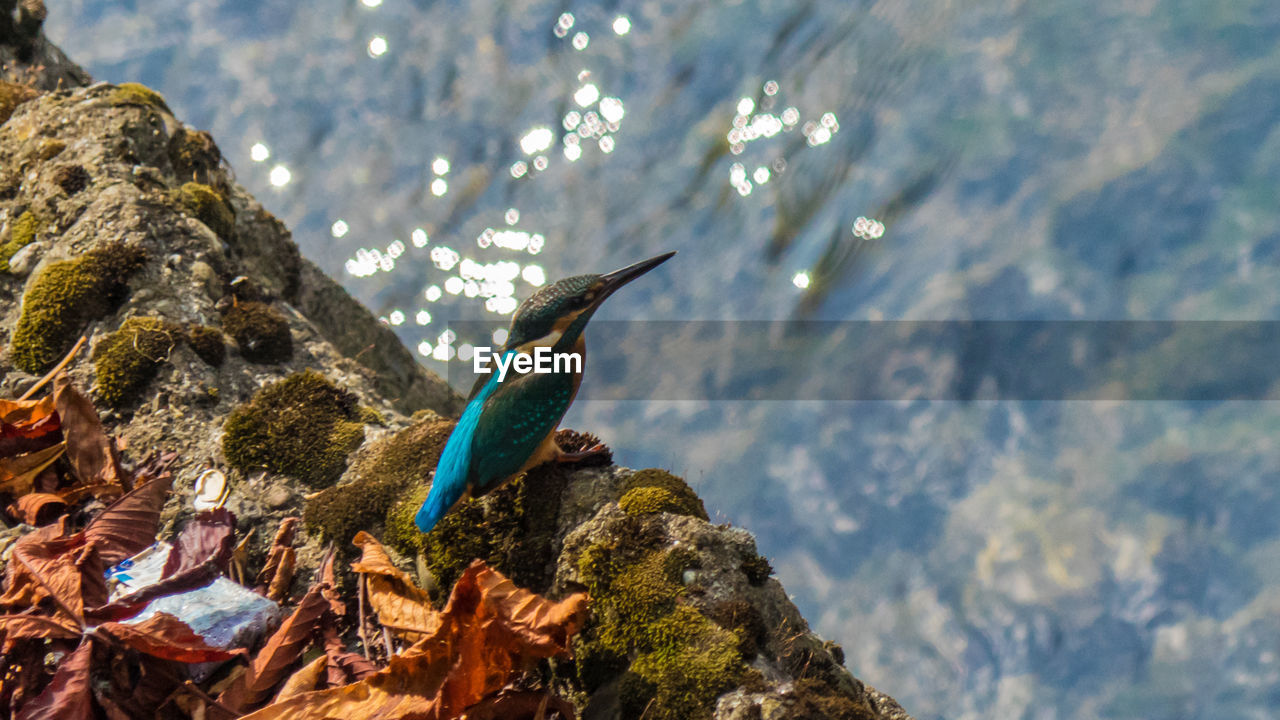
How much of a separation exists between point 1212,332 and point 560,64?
10322 mm

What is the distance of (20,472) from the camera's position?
382 centimetres

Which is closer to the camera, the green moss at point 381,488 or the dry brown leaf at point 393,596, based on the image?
the dry brown leaf at point 393,596

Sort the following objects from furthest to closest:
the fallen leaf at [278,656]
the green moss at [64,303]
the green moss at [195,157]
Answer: the green moss at [195,157], the green moss at [64,303], the fallen leaf at [278,656]

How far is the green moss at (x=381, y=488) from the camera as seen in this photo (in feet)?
12.5

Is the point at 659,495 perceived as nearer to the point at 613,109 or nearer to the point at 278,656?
the point at 278,656

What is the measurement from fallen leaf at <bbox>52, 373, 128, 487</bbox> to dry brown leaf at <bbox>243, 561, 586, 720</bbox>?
1.71 meters

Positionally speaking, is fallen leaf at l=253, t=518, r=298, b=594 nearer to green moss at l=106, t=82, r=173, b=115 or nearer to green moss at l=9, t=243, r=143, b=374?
green moss at l=9, t=243, r=143, b=374

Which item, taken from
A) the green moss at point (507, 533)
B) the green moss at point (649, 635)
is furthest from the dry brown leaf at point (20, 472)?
the green moss at point (649, 635)

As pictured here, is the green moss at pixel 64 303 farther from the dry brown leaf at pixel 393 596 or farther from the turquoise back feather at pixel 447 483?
the turquoise back feather at pixel 447 483

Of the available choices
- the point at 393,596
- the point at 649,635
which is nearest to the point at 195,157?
the point at 393,596

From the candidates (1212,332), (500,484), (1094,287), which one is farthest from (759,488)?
(500,484)

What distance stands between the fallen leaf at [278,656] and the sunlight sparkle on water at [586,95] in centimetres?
1237

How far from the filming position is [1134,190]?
11625 mm

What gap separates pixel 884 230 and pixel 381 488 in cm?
1040
